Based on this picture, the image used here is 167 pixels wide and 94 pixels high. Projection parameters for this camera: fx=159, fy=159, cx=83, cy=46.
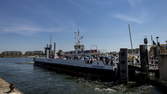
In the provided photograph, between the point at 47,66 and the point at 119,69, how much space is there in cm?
2815

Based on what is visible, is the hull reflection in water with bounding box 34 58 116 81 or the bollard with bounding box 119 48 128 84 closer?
the bollard with bounding box 119 48 128 84

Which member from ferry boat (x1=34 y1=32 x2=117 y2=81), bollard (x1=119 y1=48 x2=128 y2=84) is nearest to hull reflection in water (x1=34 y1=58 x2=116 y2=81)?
ferry boat (x1=34 y1=32 x2=117 y2=81)

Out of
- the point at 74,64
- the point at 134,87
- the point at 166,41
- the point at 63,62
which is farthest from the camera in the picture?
the point at 63,62

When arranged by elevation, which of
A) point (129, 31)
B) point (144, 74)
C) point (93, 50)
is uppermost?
point (129, 31)

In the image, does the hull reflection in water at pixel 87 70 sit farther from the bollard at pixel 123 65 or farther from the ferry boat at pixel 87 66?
the bollard at pixel 123 65

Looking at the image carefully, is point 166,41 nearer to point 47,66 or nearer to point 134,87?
point 134,87

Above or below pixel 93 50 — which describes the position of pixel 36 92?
below

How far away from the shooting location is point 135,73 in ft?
69.2

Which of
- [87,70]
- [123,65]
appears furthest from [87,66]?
[123,65]

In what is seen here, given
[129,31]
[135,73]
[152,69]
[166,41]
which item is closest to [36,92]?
[135,73]

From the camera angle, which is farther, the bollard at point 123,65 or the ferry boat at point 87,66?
the ferry boat at point 87,66

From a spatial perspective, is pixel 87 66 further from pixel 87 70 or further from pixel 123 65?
pixel 123 65

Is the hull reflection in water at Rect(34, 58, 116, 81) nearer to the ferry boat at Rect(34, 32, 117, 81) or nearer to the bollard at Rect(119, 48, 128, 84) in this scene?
the ferry boat at Rect(34, 32, 117, 81)

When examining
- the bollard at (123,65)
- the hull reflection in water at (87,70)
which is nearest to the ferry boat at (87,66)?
the hull reflection in water at (87,70)
